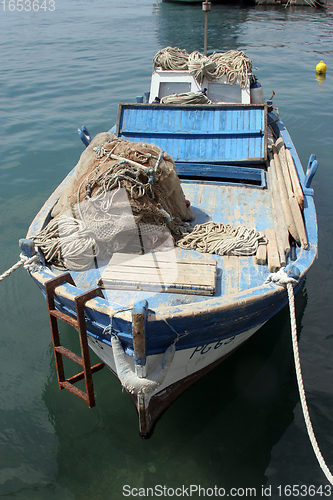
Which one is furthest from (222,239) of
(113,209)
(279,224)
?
(113,209)

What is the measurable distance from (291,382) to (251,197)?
339 cm

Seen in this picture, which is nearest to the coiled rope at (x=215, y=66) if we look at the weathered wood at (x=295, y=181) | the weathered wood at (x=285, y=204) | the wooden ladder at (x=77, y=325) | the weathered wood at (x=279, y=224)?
the weathered wood at (x=295, y=181)

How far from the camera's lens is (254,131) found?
8094 millimetres

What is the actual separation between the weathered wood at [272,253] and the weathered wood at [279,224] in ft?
0.22

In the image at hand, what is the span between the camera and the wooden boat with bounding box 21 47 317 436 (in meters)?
4.27

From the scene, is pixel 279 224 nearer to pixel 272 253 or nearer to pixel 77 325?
pixel 272 253

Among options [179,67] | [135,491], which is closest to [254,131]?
[179,67]

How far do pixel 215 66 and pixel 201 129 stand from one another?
276 cm

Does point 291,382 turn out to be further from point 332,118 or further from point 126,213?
point 332,118

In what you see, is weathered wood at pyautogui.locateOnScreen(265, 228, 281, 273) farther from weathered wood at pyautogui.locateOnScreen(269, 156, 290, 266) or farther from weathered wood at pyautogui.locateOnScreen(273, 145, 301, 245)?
weathered wood at pyautogui.locateOnScreen(273, 145, 301, 245)

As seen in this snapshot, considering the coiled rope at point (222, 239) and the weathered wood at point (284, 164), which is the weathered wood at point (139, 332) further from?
the weathered wood at point (284, 164)

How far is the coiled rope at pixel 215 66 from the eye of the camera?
32.3ft

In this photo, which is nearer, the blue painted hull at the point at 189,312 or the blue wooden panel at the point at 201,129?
the blue painted hull at the point at 189,312

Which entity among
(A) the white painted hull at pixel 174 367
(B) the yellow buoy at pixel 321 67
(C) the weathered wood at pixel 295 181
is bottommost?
(A) the white painted hull at pixel 174 367
